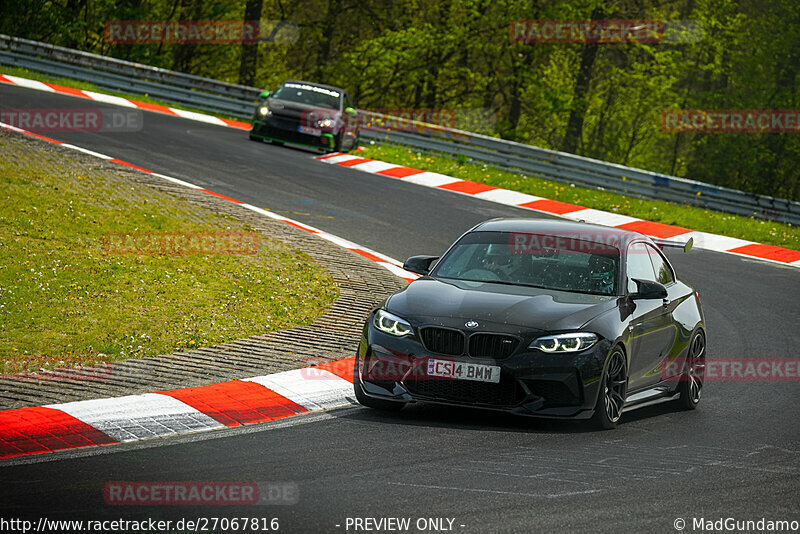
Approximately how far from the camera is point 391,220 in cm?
1788

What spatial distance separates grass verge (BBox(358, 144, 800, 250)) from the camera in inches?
805

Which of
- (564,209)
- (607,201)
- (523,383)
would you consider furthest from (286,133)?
(523,383)

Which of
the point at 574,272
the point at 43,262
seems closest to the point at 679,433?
the point at 574,272

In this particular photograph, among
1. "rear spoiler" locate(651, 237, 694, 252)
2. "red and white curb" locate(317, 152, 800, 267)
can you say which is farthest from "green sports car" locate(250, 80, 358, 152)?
"rear spoiler" locate(651, 237, 694, 252)

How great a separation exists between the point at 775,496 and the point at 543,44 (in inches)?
1541

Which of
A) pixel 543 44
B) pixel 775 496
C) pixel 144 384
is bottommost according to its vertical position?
pixel 144 384

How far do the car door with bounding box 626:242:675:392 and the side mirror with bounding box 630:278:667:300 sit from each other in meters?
0.11

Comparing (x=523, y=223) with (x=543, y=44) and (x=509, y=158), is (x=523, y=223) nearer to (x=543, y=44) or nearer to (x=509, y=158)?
(x=509, y=158)

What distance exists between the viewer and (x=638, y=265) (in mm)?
9141

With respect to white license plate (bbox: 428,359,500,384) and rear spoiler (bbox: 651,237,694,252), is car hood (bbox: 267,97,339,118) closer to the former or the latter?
rear spoiler (bbox: 651,237,694,252)

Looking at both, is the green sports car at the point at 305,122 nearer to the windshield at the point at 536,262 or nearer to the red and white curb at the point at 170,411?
the windshield at the point at 536,262

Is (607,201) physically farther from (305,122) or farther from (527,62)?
(527,62)

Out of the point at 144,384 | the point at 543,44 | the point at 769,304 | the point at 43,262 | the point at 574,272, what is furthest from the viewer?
the point at 543,44

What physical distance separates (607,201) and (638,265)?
44.8ft
